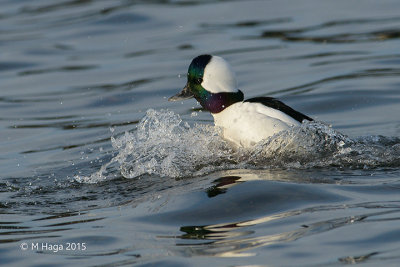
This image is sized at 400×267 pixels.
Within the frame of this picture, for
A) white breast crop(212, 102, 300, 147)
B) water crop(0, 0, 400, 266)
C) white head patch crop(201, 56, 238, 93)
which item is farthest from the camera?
white head patch crop(201, 56, 238, 93)

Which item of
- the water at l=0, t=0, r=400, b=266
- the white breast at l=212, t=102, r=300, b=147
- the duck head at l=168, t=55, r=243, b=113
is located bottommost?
the water at l=0, t=0, r=400, b=266

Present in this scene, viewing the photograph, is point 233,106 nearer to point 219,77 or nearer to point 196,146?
point 219,77

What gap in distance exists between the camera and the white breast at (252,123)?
652 cm

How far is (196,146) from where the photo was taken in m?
6.99

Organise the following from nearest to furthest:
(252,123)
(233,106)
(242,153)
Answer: (252,123) < (242,153) < (233,106)

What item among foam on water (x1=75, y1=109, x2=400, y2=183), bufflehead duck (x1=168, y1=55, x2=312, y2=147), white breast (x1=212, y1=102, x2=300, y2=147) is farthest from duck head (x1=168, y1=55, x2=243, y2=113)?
foam on water (x1=75, y1=109, x2=400, y2=183)

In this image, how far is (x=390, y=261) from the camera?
14.5ft

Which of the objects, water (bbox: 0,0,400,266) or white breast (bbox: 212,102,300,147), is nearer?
water (bbox: 0,0,400,266)

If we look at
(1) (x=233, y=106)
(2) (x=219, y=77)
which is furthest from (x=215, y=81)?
(1) (x=233, y=106)

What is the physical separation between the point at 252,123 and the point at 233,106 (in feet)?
1.16

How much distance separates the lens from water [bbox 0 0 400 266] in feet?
16.6

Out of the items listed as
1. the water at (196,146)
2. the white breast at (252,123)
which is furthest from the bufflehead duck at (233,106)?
the water at (196,146)

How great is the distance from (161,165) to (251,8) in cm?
861

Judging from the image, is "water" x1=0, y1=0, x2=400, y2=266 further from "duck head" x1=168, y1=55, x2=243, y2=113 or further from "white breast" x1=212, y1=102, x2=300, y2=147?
"duck head" x1=168, y1=55, x2=243, y2=113
